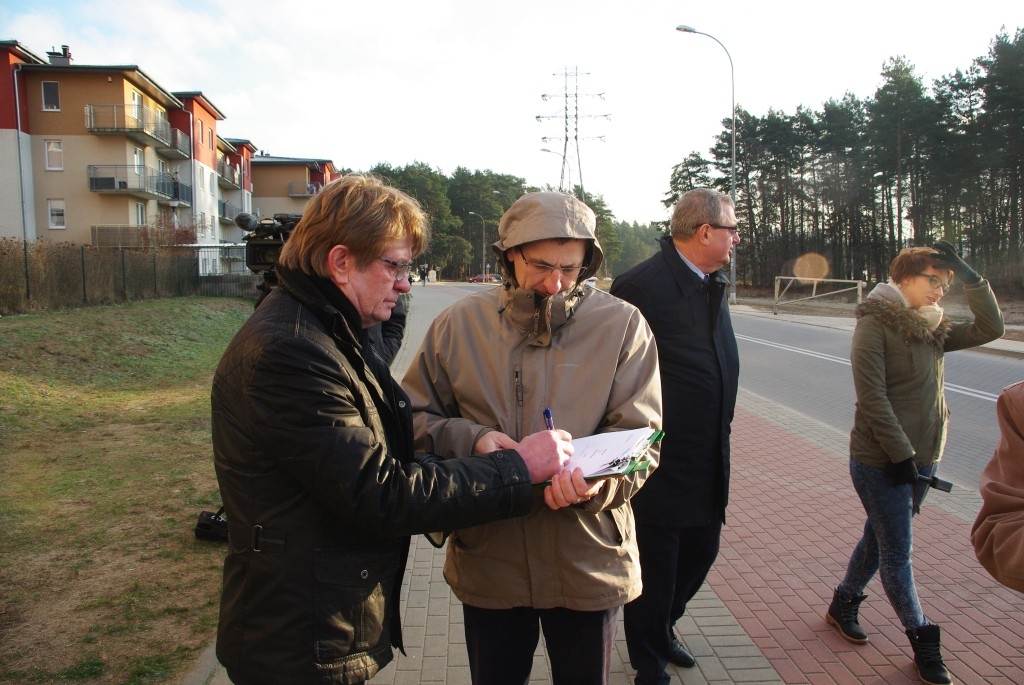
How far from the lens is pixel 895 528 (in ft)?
11.3

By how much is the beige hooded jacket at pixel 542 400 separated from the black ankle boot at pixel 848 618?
6.50ft

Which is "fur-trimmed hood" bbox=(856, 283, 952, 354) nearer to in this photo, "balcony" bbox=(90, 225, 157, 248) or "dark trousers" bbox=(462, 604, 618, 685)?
"dark trousers" bbox=(462, 604, 618, 685)

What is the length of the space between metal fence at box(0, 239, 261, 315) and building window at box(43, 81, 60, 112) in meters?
19.1

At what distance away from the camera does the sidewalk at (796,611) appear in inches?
136

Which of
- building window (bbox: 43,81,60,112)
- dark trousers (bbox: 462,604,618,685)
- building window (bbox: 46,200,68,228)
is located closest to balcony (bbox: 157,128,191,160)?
building window (bbox: 43,81,60,112)

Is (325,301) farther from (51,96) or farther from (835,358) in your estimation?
(51,96)

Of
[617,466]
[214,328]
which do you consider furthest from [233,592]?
[214,328]

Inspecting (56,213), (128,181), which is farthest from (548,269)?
(56,213)

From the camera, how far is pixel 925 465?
3.52 metres

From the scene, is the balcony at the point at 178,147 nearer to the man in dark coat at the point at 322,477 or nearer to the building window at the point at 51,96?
the building window at the point at 51,96

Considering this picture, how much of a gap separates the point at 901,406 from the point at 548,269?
6.81 ft

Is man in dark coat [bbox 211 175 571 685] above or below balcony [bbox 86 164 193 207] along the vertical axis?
below

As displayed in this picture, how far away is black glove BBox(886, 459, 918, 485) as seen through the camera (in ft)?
11.0

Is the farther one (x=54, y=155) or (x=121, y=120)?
(x=54, y=155)
